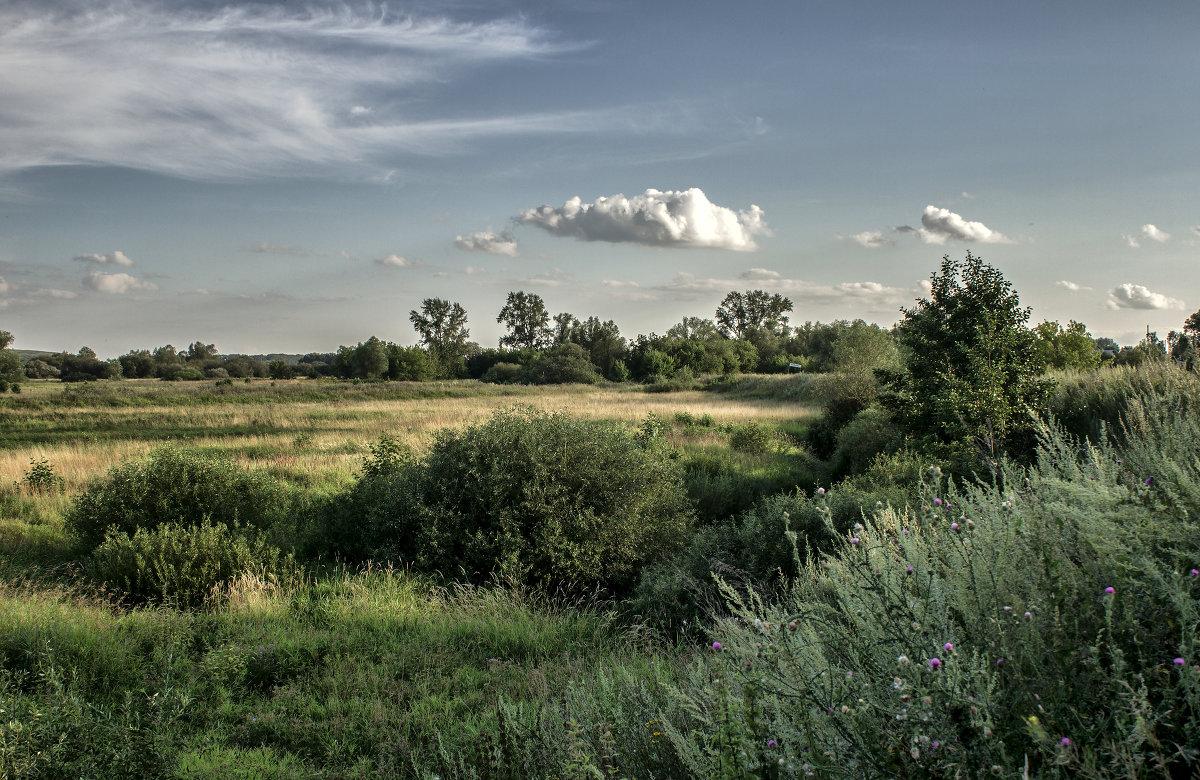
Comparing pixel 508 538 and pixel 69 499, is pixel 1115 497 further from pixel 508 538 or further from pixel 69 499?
pixel 69 499

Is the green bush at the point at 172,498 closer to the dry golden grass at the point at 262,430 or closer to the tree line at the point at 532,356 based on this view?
the dry golden grass at the point at 262,430

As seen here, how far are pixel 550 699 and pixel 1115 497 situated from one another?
3.91 meters

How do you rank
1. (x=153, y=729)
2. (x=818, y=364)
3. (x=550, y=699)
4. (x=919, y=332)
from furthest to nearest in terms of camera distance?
(x=818, y=364) < (x=919, y=332) < (x=550, y=699) < (x=153, y=729)

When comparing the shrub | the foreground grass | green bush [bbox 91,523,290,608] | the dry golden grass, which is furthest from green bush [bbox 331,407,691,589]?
the shrub

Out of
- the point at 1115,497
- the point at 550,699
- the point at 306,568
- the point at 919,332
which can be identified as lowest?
the point at 306,568

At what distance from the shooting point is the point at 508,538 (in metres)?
10.7

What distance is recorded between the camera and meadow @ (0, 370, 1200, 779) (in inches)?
92.7

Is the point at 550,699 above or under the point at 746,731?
under

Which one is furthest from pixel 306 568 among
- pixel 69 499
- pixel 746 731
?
pixel 746 731

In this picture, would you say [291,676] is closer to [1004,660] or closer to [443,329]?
[1004,660]

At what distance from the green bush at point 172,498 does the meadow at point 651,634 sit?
0.49 feet

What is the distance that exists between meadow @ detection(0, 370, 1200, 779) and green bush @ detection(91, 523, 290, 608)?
11 centimetres

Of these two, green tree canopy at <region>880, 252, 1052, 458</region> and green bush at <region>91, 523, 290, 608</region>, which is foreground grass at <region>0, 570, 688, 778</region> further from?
green tree canopy at <region>880, 252, 1052, 458</region>

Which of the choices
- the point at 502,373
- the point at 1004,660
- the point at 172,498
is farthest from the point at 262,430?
the point at 502,373
